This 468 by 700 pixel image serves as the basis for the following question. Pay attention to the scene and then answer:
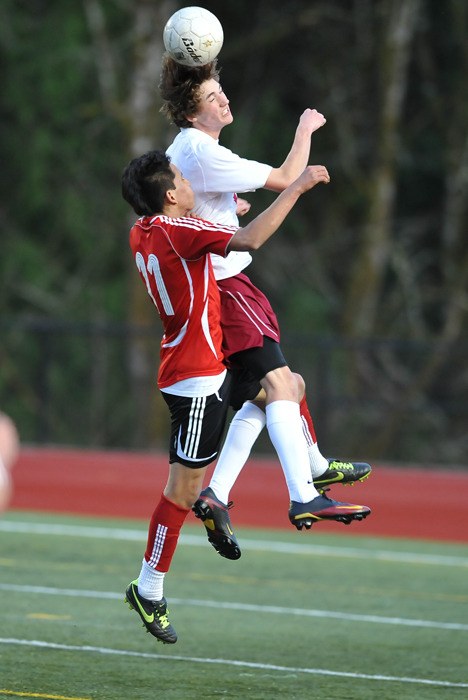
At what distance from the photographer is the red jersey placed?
22.5 feet

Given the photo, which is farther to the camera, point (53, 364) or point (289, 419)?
point (53, 364)

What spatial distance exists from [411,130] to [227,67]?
362 cm

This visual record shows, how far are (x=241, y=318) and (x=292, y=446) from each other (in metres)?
0.69

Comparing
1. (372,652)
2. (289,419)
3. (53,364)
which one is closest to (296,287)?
(53,364)

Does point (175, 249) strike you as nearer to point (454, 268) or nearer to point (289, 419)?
point (289, 419)

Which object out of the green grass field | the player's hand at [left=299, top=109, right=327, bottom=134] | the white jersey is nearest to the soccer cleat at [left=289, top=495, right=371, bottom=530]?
the green grass field

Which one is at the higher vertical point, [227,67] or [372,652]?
[227,67]

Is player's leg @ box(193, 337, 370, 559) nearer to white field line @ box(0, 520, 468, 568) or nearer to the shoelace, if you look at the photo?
the shoelace

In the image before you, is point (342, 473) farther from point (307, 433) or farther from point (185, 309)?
point (185, 309)

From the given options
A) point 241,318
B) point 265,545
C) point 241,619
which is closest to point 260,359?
point 241,318

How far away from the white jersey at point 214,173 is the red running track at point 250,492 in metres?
9.49

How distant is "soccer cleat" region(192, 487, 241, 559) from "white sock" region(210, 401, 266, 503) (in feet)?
0.61

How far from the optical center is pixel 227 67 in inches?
1057

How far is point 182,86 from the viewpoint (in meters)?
7.10
